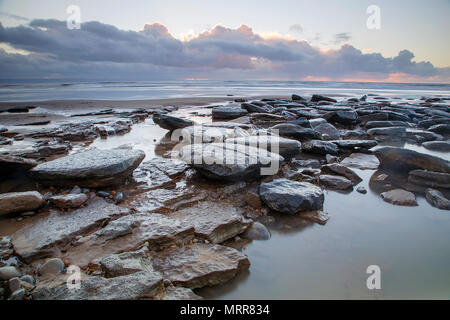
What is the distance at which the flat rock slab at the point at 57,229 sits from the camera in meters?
1.71

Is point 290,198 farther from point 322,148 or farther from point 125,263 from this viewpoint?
point 322,148

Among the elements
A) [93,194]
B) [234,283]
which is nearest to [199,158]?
[93,194]

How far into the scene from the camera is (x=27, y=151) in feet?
13.1

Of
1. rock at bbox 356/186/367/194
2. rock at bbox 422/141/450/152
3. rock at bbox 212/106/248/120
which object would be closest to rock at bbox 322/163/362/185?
rock at bbox 356/186/367/194

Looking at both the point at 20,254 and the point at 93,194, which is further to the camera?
the point at 93,194

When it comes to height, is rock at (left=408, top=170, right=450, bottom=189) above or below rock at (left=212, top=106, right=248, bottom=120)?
below

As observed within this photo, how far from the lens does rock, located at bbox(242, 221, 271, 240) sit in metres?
2.07

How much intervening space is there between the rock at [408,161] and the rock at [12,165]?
4.66 m

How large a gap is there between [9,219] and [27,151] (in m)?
2.47

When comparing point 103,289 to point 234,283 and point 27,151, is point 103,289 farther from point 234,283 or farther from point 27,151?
point 27,151

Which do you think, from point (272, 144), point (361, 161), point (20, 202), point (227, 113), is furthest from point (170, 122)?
point (361, 161)

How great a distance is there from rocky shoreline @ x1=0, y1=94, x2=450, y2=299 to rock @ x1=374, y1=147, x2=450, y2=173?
0.01m

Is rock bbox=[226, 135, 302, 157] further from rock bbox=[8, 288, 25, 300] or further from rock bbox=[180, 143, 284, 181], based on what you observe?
rock bbox=[8, 288, 25, 300]

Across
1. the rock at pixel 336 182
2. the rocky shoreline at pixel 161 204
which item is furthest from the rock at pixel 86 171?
the rock at pixel 336 182
